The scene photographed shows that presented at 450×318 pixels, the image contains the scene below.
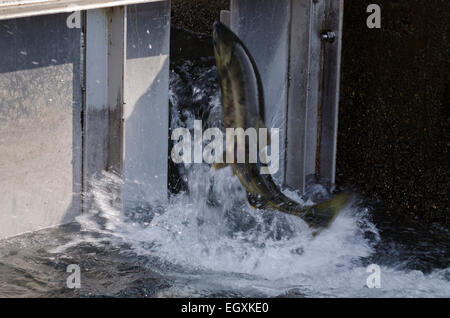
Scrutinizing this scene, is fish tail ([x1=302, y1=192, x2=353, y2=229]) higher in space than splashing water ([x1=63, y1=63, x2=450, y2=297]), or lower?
higher

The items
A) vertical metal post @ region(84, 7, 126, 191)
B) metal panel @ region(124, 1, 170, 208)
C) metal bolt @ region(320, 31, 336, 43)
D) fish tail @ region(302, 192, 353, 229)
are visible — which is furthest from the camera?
metal bolt @ region(320, 31, 336, 43)

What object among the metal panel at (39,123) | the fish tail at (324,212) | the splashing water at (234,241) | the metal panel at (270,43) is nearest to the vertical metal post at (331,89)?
the splashing water at (234,241)

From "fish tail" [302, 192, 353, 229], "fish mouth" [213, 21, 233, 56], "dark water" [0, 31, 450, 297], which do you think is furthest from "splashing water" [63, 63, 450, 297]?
"fish mouth" [213, 21, 233, 56]

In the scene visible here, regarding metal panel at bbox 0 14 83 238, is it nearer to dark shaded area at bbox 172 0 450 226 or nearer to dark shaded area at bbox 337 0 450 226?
dark shaded area at bbox 172 0 450 226

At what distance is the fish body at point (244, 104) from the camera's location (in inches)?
195

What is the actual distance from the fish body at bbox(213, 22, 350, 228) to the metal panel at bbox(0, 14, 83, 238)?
1217mm

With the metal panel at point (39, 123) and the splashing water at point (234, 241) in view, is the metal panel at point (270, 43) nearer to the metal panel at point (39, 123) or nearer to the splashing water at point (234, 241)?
the splashing water at point (234, 241)

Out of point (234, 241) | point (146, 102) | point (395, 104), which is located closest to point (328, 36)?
point (395, 104)

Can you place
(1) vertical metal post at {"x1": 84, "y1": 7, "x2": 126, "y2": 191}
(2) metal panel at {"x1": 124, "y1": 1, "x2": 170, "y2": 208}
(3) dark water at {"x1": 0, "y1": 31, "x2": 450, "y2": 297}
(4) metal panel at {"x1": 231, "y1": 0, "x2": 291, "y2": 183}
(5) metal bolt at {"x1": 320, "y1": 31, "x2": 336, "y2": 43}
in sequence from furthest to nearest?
(5) metal bolt at {"x1": 320, "y1": 31, "x2": 336, "y2": 43}
(4) metal panel at {"x1": 231, "y1": 0, "x2": 291, "y2": 183}
(2) metal panel at {"x1": 124, "y1": 1, "x2": 170, "y2": 208}
(1) vertical metal post at {"x1": 84, "y1": 7, "x2": 126, "y2": 191}
(3) dark water at {"x1": 0, "y1": 31, "x2": 450, "y2": 297}

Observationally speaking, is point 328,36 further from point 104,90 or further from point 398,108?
point 104,90

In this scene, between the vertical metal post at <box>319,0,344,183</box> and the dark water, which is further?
the vertical metal post at <box>319,0,344,183</box>

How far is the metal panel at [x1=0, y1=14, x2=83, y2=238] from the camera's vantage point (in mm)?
4965

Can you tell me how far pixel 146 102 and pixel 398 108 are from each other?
2.19m
